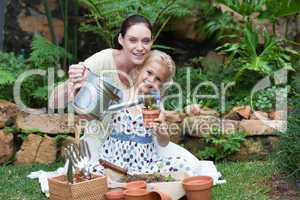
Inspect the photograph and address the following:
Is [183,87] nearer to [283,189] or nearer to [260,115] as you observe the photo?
[260,115]

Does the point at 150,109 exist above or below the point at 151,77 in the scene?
below

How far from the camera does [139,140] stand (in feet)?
14.5

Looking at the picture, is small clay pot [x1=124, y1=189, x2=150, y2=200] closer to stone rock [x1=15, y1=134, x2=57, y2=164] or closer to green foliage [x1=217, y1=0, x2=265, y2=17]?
stone rock [x1=15, y1=134, x2=57, y2=164]

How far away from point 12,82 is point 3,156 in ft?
2.13

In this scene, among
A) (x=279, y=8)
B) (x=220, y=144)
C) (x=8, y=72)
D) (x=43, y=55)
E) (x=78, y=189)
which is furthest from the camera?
(x=279, y=8)

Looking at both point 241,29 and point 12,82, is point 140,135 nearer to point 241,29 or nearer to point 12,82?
point 12,82

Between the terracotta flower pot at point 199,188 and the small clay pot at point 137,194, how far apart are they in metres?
0.28

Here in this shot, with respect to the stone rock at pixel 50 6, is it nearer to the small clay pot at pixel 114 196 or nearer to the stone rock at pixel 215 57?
the stone rock at pixel 215 57

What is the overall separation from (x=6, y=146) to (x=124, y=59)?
158cm

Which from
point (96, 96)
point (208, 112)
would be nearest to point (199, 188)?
point (96, 96)

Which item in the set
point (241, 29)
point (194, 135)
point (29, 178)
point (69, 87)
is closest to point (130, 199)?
point (69, 87)

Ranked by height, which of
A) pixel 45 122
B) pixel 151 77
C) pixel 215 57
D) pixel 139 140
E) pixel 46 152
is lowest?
pixel 46 152

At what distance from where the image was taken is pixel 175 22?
7090 millimetres

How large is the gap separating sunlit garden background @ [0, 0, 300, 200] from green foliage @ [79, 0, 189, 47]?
0.4 inches
